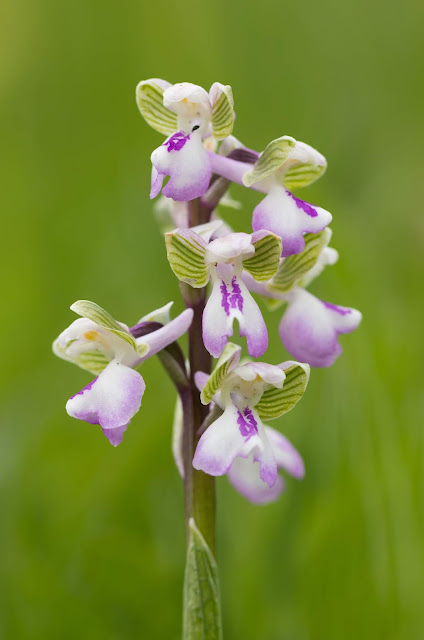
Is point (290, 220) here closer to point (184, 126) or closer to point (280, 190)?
point (280, 190)

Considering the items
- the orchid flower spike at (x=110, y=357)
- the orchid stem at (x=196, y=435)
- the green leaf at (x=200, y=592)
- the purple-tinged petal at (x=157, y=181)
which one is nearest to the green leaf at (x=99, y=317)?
the orchid flower spike at (x=110, y=357)

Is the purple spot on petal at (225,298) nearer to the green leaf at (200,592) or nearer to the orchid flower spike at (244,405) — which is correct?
the orchid flower spike at (244,405)

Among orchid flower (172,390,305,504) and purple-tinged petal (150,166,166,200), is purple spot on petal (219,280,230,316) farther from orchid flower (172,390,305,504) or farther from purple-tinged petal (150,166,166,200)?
orchid flower (172,390,305,504)

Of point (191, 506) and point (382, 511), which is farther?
point (382, 511)

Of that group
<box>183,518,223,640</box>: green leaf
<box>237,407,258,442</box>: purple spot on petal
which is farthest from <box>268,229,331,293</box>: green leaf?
<box>183,518,223,640</box>: green leaf

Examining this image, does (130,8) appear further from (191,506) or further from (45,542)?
(191,506)

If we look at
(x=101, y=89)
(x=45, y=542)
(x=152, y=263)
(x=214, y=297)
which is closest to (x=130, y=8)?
(x=101, y=89)

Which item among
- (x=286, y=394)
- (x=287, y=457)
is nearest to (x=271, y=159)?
(x=286, y=394)
